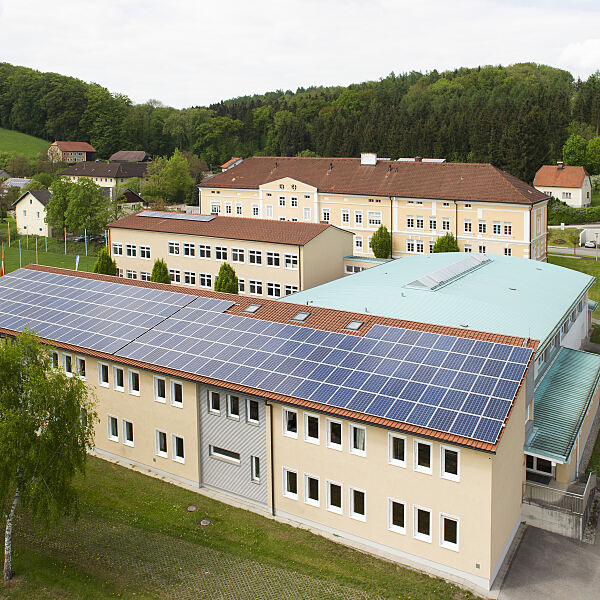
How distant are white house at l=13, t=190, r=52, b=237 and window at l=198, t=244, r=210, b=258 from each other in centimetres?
4458

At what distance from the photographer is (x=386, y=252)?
214 feet

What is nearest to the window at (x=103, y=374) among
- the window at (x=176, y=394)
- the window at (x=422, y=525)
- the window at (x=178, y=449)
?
the window at (x=176, y=394)

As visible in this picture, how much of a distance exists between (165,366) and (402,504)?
1032 cm

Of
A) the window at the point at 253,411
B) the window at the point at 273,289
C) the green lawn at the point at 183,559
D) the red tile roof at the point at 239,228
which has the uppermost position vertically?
the red tile roof at the point at 239,228

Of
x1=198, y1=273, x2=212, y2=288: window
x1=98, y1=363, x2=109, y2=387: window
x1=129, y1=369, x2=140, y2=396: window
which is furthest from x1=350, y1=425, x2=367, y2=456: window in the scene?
x1=198, y1=273, x2=212, y2=288: window

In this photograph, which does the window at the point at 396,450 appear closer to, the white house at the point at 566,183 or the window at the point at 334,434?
the window at the point at 334,434

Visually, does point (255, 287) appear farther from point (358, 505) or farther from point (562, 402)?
point (358, 505)

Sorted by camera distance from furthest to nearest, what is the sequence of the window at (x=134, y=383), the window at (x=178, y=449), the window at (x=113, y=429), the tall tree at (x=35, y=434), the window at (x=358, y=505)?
the window at (x=113, y=429) → the window at (x=134, y=383) → the window at (x=178, y=449) → the window at (x=358, y=505) → the tall tree at (x=35, y=434)

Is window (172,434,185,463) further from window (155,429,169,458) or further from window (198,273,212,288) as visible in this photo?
window (198,273,212,288)

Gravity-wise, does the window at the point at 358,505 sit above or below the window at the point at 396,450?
below

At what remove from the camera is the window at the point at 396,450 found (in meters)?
21.8

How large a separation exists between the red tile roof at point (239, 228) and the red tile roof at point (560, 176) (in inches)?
1866

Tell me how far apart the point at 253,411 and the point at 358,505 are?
501cm

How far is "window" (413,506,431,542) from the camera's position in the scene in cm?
2162
